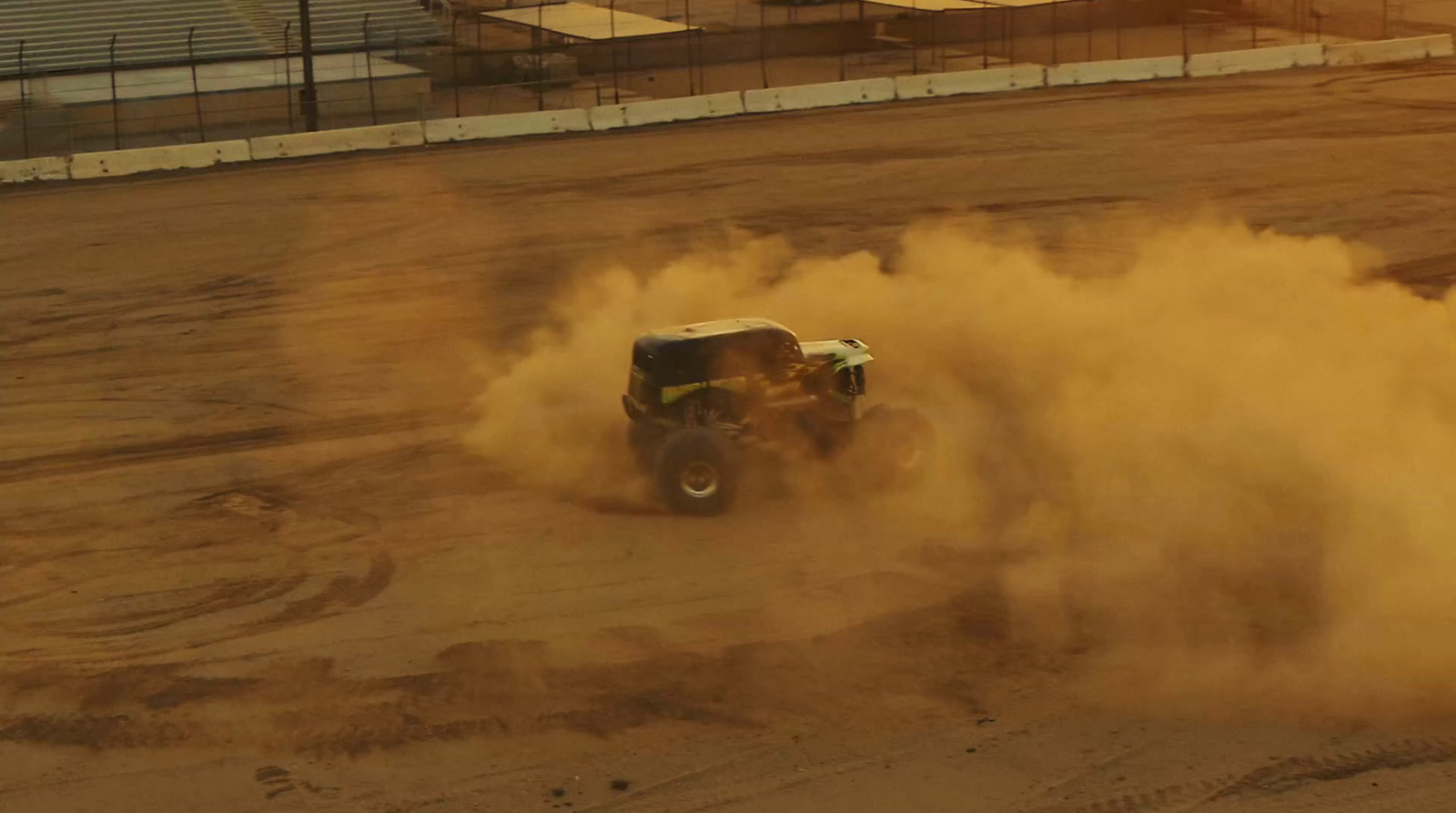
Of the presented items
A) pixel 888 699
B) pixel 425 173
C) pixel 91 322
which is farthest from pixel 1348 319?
pixel 425 173

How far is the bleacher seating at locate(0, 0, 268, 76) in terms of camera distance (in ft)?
129

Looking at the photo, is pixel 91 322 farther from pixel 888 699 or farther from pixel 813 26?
pixel 813 26

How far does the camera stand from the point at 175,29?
41281mm

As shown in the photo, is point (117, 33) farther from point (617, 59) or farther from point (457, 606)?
point (457, 606)

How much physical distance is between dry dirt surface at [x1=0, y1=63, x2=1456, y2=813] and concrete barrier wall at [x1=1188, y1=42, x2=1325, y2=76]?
1373 cm

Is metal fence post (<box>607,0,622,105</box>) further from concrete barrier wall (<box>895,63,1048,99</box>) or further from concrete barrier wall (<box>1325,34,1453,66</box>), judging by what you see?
concrete barrier wall (<box>1325,34,1453,66</box>)

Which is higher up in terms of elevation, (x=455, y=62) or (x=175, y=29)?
(x=175, y=29)

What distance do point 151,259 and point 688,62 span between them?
19092mm

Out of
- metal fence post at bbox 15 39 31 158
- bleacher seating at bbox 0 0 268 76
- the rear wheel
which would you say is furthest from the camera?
bleacher seating at bbox 0 0 268 76

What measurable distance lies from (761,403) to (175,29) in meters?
31.8

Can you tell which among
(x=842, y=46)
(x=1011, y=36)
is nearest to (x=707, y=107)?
(x=842, y=46)

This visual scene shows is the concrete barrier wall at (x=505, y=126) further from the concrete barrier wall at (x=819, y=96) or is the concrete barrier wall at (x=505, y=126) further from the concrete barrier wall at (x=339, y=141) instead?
the concrete barrier wall at (x=819, y=96)

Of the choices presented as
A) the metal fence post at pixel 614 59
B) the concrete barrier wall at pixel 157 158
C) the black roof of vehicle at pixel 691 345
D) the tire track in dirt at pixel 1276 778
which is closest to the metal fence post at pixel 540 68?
the metal fence post at pixel 614 59

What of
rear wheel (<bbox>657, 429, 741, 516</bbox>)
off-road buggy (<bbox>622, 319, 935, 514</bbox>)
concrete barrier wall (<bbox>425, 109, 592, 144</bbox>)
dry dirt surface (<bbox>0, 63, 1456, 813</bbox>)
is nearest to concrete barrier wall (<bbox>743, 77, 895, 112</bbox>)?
concrete barrier wall (<bbox>425, 109, 592, 144</bbox>)
